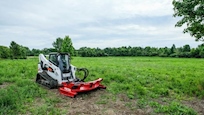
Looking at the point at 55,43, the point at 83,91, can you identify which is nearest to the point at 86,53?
the point at 55,43

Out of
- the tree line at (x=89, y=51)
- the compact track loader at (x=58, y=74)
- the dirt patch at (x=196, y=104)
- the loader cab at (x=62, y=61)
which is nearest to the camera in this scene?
the dirt patch at (x=196, y=104)

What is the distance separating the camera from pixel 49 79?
8234 millimetres

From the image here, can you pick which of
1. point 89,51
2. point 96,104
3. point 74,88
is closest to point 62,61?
point 74,88

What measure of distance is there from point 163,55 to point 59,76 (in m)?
53.2

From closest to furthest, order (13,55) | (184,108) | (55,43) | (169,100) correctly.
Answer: (184,108)
(169,100)
(13,55)
(55,43)

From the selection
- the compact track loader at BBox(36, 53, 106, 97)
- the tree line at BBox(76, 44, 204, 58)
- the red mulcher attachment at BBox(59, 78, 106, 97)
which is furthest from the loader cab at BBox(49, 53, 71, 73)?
the tree line at BBox(76, 44, 204, 58)

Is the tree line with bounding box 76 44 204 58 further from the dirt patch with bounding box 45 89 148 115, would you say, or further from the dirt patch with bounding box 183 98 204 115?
the dirt patch with bounding box 45 89 148 115

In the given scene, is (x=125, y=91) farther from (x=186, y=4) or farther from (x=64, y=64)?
(x=186, y=4)

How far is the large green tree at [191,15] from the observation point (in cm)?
729

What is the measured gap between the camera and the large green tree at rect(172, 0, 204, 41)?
7285mm

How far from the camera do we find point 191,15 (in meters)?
7.68

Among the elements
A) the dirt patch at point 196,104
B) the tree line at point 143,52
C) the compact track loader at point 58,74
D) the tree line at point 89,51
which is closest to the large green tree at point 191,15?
the dirt patch at point 196,104

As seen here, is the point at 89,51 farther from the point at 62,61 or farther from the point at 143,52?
the point at 62,61

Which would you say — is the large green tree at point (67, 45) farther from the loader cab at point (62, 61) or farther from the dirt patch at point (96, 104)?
the dirt patch at point (96, 104)
